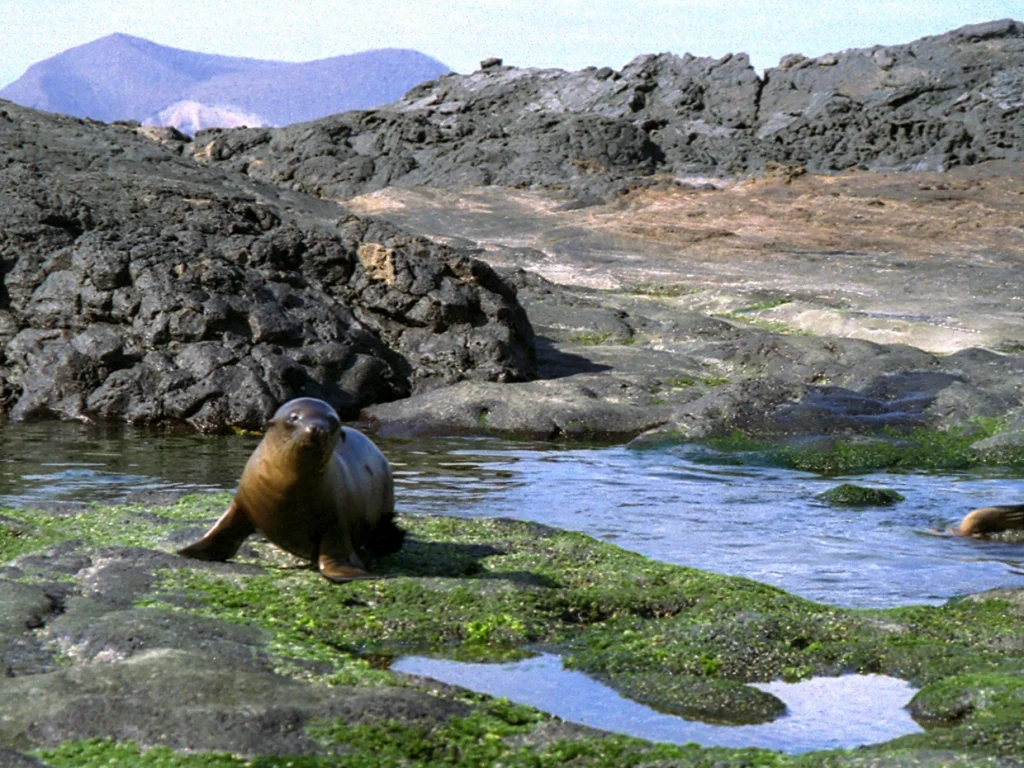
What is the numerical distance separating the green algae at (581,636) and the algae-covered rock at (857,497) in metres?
3.63

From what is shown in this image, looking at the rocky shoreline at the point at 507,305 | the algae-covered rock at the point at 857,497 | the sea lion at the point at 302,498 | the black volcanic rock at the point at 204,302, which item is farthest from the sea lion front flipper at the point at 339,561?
the black volcanic rock at the point at 204,302

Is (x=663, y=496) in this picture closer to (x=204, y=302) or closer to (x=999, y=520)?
(x=999, y=520)

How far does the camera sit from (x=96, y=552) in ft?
22.2

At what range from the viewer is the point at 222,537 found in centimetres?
683

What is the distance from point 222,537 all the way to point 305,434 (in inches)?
32.0

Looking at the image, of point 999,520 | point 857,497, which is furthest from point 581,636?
point 857,497

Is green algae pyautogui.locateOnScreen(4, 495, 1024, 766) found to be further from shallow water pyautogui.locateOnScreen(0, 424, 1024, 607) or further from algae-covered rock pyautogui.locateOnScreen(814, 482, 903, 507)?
algae-covered rock pyautogui.locateOnScreen(814, 482, 903, 507)

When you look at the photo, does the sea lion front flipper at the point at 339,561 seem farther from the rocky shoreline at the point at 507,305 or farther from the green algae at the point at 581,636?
the rocky shoreline at the point at 507,305

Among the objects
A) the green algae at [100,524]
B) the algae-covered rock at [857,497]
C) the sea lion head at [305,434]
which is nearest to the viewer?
the sea lion head at [305,434]

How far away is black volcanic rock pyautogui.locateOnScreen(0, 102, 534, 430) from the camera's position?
620 inches

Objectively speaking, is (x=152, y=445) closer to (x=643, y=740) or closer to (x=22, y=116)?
(x=22, y=116)

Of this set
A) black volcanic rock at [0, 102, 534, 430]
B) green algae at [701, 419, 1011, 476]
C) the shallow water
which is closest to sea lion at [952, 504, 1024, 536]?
the shallow water

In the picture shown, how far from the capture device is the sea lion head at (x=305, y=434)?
21.1 ft

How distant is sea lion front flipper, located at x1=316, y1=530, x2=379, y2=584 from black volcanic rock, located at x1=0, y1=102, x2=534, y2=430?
8674mm
